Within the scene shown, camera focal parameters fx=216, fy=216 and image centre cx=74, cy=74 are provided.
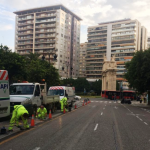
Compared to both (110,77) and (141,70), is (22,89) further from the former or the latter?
(110,77)

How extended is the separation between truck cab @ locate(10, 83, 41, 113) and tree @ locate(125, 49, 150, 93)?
24.8 metres

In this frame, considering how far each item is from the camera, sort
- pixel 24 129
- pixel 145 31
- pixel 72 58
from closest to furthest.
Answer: pixel 24 129, pixel 72 58, pixel 145 31

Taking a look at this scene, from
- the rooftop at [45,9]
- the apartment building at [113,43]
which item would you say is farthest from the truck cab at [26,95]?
the apartment building at [113,43]

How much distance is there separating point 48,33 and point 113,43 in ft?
124

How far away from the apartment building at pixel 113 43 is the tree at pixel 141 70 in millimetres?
62554

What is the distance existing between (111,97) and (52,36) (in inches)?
1584

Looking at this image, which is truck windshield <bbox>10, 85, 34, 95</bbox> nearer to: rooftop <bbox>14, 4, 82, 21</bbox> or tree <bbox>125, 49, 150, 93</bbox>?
tree <bbox>125, 49, 150, 93</bbox>

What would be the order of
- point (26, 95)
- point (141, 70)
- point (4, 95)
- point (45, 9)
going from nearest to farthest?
1. point (4, 95)
2. point (26, 95)
3. point (141, 70)
4. point (45, 9)

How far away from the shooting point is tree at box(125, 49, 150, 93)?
1439 inches

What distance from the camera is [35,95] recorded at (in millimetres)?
15875

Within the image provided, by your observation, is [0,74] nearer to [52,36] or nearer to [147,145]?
[147,145]

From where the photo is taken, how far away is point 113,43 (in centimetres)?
11356

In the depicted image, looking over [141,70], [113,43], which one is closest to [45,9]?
[113,43]

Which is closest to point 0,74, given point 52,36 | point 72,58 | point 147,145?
point 147,145
